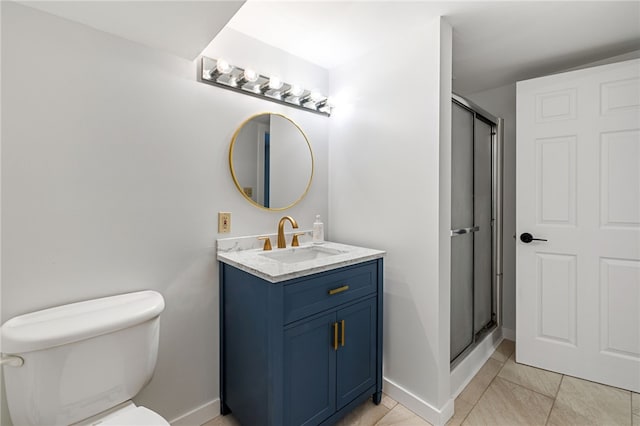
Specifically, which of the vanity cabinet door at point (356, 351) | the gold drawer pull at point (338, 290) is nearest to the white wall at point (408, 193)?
the vanity cabinet door at point (356, 351)

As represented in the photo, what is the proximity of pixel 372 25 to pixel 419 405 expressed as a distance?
2.22 m

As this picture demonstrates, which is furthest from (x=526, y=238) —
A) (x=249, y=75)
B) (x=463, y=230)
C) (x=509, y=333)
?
(x=249, y=75)

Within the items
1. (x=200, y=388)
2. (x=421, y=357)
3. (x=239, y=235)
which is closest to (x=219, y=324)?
(x=200, y=388)

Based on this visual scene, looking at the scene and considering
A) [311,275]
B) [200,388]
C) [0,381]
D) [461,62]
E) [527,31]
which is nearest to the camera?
[0,381]

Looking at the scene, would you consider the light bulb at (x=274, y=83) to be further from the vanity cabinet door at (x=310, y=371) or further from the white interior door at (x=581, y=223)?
the white interior door at (x=581, y=223)

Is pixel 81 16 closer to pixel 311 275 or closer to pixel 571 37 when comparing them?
pixel 311 275

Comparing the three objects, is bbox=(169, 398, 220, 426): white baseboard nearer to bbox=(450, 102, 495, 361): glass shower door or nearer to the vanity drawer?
the vanity drawer

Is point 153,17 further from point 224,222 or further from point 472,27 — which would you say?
point 472,27

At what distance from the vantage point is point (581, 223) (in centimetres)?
199

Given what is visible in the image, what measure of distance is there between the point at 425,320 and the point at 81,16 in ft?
7.26

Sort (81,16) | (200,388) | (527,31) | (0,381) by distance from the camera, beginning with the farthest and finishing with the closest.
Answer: (527,31) < (200,388) < (81,16) < (0,381)

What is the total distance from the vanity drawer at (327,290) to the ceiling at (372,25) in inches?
47.1

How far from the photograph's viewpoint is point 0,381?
3.57ft

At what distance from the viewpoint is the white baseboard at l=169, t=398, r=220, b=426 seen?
1519mm
